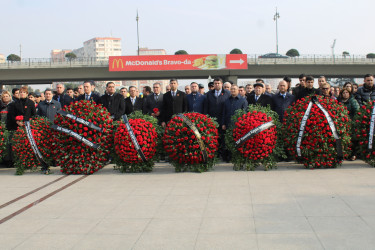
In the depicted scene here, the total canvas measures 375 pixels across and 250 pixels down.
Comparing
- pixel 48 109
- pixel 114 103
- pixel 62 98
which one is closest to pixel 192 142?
pixel 114 103

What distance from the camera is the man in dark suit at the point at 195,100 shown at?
10.5m

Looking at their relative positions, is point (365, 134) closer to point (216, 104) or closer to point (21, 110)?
point (216, 104)

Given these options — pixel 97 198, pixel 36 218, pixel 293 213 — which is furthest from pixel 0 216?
pixel 293 213

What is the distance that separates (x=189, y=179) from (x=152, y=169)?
1.42 m

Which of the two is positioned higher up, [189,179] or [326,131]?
[326,131]

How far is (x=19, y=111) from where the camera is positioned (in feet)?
33.0

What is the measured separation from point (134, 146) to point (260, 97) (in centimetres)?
350

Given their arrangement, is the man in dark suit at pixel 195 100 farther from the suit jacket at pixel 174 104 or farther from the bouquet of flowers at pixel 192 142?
the bouquet of flowers at pixel 192 142

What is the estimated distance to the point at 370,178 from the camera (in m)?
7.47

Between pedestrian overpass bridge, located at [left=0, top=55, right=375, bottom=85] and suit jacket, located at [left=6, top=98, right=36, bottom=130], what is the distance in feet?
120

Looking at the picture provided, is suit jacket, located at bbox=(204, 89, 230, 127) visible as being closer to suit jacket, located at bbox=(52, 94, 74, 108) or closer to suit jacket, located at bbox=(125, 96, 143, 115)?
suit jacket, located at bbox=(125, 96, 143, 115)

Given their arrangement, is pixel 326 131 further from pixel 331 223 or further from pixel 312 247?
pixel 312 247

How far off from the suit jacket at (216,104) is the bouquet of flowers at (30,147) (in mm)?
3853

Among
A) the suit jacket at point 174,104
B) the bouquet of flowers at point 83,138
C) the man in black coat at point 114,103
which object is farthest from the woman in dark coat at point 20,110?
the suit jacket at point 174,104
